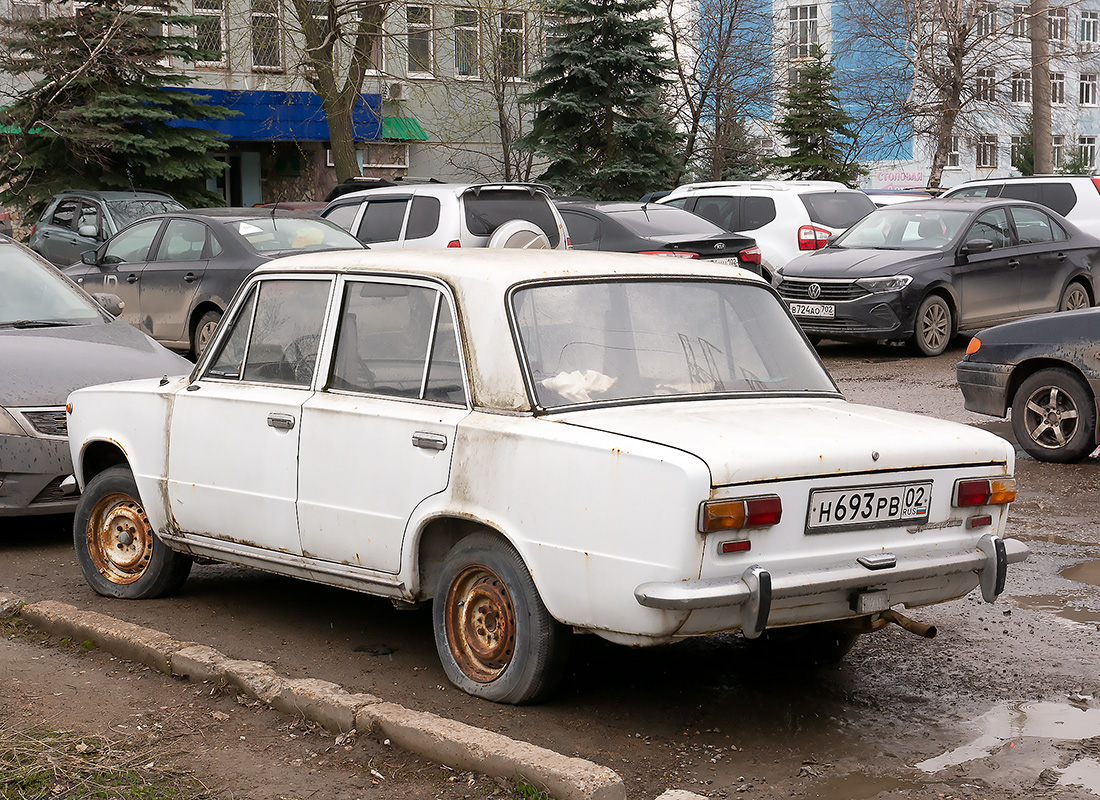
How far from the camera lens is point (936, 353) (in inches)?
609

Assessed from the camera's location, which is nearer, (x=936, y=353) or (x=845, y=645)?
(x=845, y=645)

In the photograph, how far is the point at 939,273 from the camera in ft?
50.0

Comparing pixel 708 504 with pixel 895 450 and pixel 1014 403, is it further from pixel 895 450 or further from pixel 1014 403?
pixel 1014 403

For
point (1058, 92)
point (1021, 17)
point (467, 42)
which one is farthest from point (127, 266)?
point (1058, 92)

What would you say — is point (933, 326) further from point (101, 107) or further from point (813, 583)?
point (101, 107)

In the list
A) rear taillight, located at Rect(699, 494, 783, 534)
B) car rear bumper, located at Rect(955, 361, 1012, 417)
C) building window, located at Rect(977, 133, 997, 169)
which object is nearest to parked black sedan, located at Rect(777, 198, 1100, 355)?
car rear bumper, located at Rect(955, 361, 1012, 417)

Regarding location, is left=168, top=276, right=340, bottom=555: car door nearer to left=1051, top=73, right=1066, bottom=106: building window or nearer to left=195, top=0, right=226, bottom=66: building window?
left=195, top=0, right=226, bottom=66: building window

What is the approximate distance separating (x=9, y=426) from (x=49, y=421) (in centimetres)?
20

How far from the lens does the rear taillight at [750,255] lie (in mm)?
16141

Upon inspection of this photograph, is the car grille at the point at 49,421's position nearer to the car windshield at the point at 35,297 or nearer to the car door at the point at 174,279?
Answer: the car windshield at the point at 35,297

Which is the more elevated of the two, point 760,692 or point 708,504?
point 708,504

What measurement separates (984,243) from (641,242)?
3.85 metres

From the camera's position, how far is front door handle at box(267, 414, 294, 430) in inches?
208

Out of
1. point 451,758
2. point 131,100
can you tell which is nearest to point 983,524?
point 451,758
